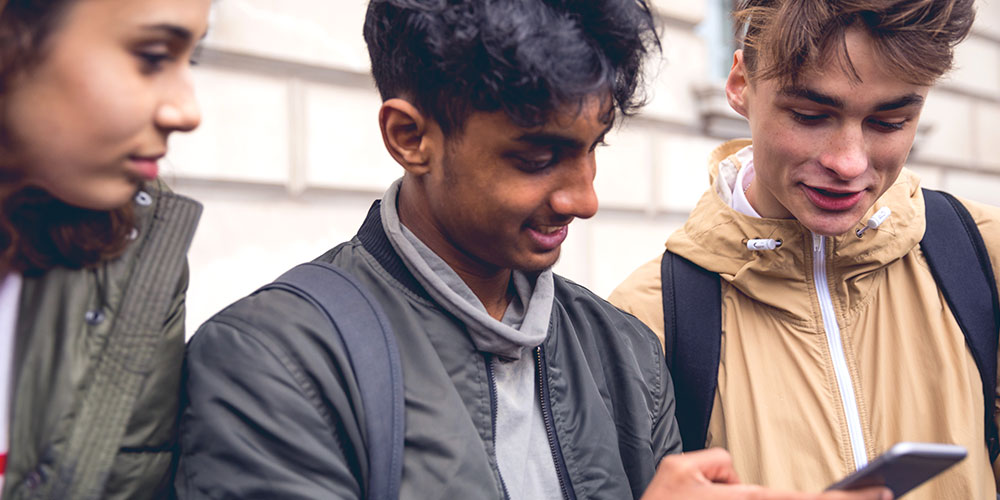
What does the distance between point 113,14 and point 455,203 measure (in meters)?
0.76

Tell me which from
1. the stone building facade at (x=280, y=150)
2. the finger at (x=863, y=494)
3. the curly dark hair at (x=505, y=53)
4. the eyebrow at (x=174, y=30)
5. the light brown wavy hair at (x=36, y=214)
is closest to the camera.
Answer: the light brown wavy hair at (x=36, y=214)

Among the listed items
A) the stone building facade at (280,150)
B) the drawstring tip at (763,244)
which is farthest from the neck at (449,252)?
the stone building facade at (280,150)

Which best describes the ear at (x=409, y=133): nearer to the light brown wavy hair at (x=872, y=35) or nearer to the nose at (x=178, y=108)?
the nose at (x=178, y=108)

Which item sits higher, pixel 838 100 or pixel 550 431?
pixel 838 100

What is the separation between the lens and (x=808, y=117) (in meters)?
2.41

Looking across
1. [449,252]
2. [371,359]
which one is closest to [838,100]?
[449,252]

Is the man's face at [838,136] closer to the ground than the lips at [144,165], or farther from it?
farther from it

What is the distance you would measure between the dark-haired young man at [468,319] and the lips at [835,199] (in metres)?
0.60

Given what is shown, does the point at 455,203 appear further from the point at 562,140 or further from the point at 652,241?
the point at 652,241

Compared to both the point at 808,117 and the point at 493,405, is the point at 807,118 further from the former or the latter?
the point at 493,405

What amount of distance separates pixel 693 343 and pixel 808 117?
0.66 m

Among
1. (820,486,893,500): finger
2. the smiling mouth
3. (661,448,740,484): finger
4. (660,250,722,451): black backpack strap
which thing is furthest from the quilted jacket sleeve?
(660,250,722,451): black backpack strap

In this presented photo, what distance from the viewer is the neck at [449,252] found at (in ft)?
6.66

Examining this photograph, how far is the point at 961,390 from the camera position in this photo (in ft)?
7.81
